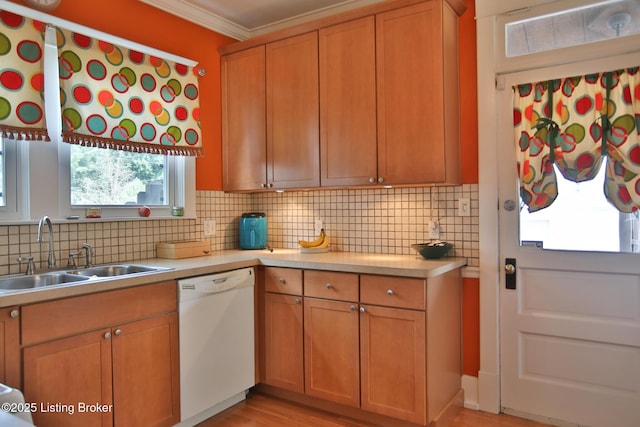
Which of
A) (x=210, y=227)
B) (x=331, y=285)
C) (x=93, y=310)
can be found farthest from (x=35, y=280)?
(x=331, y=285)

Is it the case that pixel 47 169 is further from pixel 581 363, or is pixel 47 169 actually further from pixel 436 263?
pixel 581 363

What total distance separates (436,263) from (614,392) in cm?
114

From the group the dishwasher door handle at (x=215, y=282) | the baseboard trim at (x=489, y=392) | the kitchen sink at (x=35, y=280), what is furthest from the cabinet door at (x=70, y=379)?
the baseboard trim at (x=489, y=392)

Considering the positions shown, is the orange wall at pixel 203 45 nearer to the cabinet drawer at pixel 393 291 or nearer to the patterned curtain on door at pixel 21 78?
the patterned curtain on door at pixel 21 78

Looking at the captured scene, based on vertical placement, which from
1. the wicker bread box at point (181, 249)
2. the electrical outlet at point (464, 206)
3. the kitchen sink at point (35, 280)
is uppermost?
the electrical outlet at point (464, 206)

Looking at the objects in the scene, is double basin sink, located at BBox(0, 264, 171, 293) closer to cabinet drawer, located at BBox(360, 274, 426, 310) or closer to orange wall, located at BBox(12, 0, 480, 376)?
cabinet drawer, located at BBox(360, 274, 426, 310)

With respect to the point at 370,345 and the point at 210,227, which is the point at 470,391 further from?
the point at 210,227

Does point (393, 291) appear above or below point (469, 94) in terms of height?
below

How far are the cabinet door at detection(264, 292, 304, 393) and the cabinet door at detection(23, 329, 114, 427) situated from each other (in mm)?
1037

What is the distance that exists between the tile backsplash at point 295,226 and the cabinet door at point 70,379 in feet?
2.14

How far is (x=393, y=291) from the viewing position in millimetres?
2441

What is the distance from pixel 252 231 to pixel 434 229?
1.36m

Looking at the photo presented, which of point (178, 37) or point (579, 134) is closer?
point (579, 134)

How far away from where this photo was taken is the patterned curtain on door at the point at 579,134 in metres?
2.34
